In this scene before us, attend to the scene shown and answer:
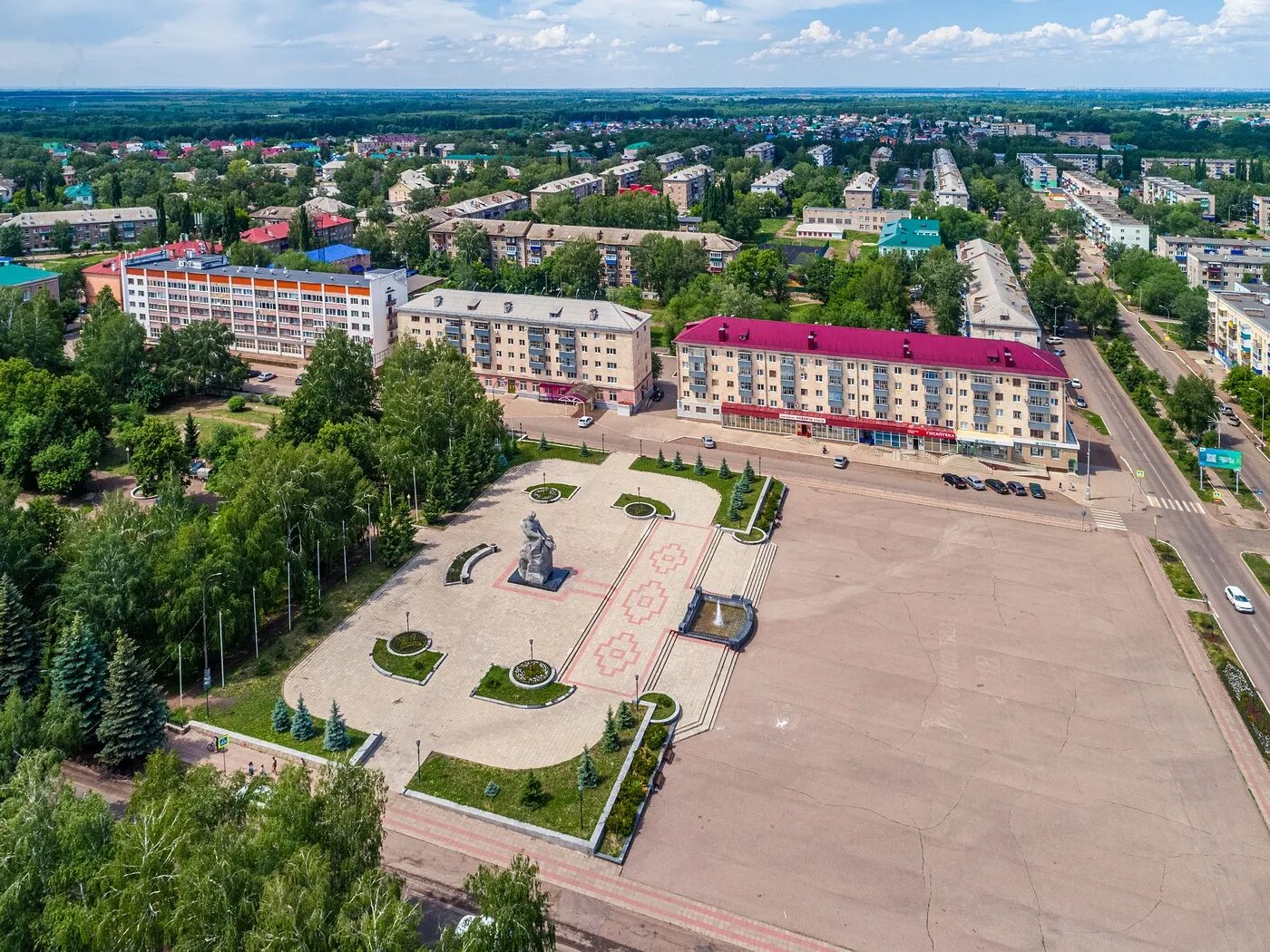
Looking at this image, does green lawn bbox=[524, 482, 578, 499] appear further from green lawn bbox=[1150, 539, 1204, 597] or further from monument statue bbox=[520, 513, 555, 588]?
green lawn bbox=[1150, 539, 1204, 597]

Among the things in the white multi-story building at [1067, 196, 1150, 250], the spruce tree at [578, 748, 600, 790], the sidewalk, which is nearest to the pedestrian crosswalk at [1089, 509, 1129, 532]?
the sidewalk

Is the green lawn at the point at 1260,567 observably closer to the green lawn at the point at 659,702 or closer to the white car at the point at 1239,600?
the white car at the point at 1239,600

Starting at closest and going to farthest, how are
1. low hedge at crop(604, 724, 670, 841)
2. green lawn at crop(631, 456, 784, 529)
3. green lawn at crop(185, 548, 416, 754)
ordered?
1. low hedge at crop(604, 724, 670, 841)
2. green lawn at crop(185, 548, 416, 754)
3. green lawn at crop(631, 456, 784, 529)

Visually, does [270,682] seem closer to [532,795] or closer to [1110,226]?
[532,795]

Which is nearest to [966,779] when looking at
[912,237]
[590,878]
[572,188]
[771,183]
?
[590,878]

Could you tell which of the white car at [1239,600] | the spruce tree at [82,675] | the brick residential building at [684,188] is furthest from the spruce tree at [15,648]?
the brick residential building at [684,188]

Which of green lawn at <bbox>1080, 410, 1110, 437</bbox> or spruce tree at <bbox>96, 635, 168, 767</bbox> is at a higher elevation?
green lawn at <bbox>1080, 410, 1110, 437</bbox>
